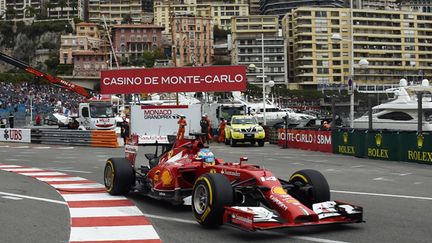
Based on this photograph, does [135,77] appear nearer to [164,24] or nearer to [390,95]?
[390,95]

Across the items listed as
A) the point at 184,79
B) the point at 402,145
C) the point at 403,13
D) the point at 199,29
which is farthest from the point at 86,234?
the point at 199,29

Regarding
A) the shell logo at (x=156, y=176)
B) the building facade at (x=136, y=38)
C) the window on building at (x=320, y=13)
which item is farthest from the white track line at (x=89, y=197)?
the building facade at (x=136, y=38)

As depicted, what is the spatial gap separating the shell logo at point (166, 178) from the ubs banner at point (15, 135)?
87.8ft

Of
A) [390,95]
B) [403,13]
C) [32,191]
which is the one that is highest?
[403,13]

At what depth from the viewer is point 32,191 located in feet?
40.5

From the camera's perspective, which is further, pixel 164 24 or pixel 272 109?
pixel 164 24

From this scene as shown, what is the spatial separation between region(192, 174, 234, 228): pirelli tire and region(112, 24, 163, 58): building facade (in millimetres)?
155988

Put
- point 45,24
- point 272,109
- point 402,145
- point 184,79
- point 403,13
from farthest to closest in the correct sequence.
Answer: point 45,24 → point 403,13 → point 272,109 → point 184,79 → point 402,145

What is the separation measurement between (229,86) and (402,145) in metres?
11.9

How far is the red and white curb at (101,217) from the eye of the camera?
304 inches

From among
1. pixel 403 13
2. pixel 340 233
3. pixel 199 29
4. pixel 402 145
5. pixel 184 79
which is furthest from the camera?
pixel 199 29

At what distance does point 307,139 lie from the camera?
89.7 ft

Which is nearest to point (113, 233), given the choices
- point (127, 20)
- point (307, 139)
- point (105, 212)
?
point (105, 212)

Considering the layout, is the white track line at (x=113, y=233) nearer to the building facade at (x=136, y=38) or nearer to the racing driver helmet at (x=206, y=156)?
the racing driver helmet at (x=206, y=156)
